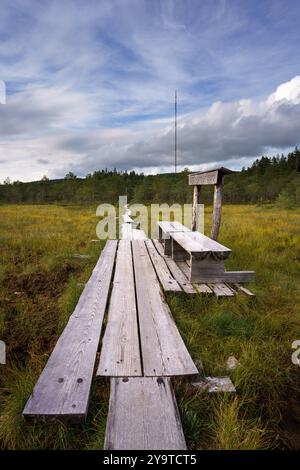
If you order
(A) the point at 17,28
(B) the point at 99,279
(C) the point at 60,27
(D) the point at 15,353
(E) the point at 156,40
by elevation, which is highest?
(E) the point at 156,40

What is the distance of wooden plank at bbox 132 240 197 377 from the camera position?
6.89ft

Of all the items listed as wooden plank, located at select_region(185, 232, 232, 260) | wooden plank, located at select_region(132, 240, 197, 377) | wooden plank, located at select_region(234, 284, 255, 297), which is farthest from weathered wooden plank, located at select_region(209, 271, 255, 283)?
wooden plank, located at select_region(132, 240, 197, 377)

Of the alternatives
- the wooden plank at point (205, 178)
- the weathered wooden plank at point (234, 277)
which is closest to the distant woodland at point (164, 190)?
the wooden plank at point (205, 178)

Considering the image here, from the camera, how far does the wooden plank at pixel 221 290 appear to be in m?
3.70

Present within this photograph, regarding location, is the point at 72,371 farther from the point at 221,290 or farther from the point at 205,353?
the point at 221,290

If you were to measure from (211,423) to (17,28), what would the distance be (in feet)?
19.6

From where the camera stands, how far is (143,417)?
5.22 feet

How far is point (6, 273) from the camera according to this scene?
216 inches

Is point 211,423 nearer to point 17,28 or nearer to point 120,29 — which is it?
point 17,28

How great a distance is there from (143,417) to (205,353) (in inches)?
41.4

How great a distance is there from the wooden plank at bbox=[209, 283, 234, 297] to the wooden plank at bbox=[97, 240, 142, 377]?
3.89 ft

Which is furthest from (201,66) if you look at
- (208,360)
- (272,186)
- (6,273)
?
(272,186)

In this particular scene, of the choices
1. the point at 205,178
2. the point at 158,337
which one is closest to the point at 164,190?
the point at 205,178

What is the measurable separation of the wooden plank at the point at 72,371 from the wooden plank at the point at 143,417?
22 cm
